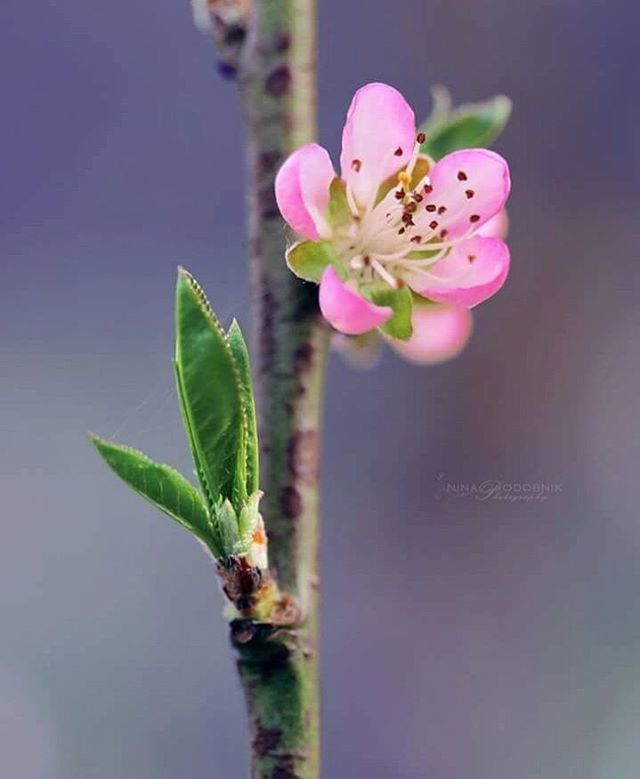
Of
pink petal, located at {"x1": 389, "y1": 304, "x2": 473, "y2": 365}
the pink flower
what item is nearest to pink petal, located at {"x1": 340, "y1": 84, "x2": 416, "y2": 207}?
the pink flower

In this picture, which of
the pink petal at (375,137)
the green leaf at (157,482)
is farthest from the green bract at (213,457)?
the pink petal at (375,137)

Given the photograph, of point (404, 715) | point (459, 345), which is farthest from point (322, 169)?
point (404, 715)

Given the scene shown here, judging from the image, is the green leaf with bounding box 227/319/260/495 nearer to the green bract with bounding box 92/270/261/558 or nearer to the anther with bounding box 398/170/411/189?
the green bract with bounding box 92/270/261/558

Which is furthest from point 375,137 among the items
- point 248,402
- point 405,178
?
point 248,402

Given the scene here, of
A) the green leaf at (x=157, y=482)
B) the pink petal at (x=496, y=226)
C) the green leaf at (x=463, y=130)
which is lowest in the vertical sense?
the green leaf at (x=157, y=482)

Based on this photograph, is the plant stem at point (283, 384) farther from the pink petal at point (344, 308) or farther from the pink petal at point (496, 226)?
the pink petal at point (496, 226)
